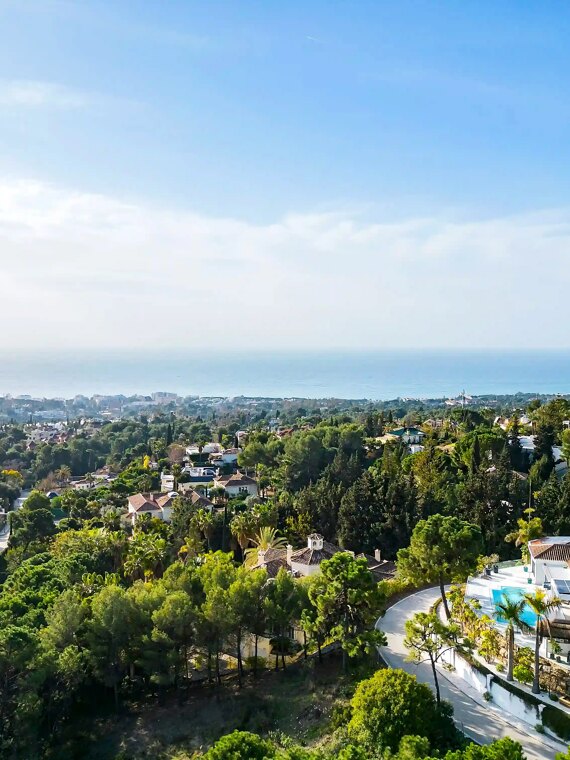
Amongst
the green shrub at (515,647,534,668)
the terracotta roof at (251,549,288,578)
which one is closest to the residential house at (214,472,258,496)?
the terracotta roof at (251,549,288,578)

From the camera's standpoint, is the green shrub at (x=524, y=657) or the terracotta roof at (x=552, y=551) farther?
the terracotta roof at (x=552, y=551)

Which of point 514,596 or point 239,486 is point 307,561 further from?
point 239,486

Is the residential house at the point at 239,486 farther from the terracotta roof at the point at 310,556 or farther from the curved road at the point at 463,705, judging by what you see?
the curved road at the point at 463,705

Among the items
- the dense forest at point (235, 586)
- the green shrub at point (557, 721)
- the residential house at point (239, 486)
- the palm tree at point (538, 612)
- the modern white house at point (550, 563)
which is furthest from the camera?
the residential house at point (239, 486)

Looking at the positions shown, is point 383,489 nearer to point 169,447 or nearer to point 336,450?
point 336,450

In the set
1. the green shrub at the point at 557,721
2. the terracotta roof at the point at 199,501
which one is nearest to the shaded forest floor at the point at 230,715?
the green shrub at the point at 557,721

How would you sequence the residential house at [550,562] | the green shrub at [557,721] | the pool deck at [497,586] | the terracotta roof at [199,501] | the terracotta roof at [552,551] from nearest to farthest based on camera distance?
1. the green shrub at [557,721]
2. the pool deck at [497,586]
3. the residential house at [550,562]
4. the terracotta roof at [552,551]
5. the terracotta roof at [199,501]

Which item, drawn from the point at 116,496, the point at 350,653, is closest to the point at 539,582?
the point at 350,653
